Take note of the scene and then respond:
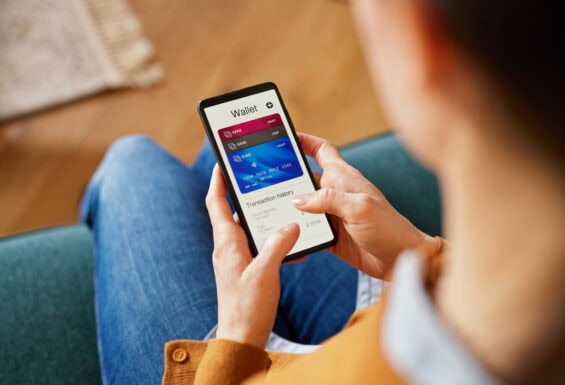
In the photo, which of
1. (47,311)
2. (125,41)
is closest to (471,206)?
(47,311)

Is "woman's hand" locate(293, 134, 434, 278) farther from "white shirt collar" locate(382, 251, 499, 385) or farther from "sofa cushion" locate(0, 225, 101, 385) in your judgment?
"sofa cushion" locate(0, 225, 101, 385)

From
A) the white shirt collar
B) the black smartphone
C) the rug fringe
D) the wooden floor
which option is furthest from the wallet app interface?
the rug fringe

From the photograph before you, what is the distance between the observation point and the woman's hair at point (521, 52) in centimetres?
23

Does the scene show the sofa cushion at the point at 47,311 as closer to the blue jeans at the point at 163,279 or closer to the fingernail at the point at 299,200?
the blue jeans at the point at 163,279

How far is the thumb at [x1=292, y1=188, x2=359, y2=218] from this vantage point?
1.82 ft

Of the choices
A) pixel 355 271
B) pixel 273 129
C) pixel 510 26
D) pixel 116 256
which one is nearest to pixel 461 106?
pixel 510 26

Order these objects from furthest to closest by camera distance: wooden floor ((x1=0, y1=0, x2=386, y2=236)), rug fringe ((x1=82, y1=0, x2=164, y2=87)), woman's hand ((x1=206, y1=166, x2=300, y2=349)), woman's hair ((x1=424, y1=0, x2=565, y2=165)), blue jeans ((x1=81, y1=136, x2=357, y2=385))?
rug fringe ((x1=82, y1=0, x2=164, y2=87)) < wooden floor ((x1=0, y1=0, x2=386, y2=236)) < blue jeans ((x1=81, y1=136, x2=357, y2=385)) < woman's hand ((x1=206, y1=166, x2=300, y2=349)) < woman's hair ((x1=424, y1=0, x2=565, y2=165))

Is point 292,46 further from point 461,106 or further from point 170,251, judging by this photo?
point 461,106

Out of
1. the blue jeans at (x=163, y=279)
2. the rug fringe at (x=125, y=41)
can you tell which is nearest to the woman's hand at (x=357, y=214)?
the blue jeans at (x=163, y=279)

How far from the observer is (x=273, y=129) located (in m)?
0.59

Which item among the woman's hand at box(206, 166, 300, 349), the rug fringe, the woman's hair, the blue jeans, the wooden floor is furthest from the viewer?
the rug fringe

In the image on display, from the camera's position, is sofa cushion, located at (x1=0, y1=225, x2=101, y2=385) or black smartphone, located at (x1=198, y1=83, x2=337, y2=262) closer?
black smartphone, located at (x1=198, y1=83, x2=337, y2=262)

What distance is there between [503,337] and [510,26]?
0.15 metres

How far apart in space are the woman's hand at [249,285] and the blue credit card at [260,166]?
57 millimetres
